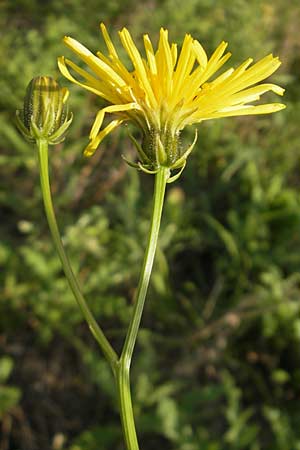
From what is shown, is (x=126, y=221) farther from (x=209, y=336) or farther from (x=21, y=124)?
(x=21, y=124)

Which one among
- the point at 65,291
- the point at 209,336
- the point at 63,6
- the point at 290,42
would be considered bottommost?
the point at 209,336

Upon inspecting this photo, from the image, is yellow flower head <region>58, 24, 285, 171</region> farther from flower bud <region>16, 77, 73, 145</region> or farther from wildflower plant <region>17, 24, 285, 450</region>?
flower bud <region>16, 77, 73, 145</region>

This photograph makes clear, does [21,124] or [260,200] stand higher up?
[21,124]

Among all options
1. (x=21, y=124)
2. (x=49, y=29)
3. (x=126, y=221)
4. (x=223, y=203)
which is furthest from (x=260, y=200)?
(x=21, y=124)

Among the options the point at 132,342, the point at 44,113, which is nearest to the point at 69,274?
the point at 132,342

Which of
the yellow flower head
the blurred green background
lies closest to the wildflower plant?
the yellow flower head

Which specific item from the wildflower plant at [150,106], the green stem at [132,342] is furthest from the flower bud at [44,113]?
the green stem at [132,342]
